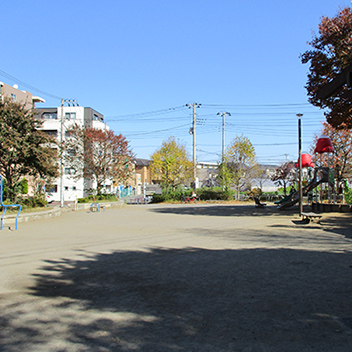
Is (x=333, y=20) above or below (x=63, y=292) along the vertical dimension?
above

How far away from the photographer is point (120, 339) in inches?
133

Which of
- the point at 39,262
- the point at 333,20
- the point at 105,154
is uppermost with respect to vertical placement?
the point at 333,20

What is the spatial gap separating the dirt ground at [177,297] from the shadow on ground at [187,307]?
0.04ft

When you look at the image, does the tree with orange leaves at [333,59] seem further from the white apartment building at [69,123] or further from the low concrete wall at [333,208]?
the white apartment building at [69,123]

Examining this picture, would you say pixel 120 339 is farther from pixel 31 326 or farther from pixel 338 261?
pixel 338 261

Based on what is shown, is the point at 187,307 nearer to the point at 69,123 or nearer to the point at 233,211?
the point at 233,211

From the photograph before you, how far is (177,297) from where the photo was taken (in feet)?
15.2

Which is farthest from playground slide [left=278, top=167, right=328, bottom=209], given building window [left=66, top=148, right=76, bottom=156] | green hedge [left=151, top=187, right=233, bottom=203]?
building window [left=66, top=148, right=76, bottom=156]

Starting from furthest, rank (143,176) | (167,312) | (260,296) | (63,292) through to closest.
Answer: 1. (143,176)
2. (63,292)
3. (260,296)
4. (167,312)

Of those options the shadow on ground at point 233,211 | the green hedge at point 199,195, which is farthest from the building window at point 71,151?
the green hedge at point 199,195

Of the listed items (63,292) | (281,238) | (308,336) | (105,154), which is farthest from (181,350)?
(105,154)

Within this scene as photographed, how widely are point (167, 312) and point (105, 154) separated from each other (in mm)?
26343

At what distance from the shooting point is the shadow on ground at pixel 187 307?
332cm

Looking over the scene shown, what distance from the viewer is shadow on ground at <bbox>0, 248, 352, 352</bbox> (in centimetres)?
332
